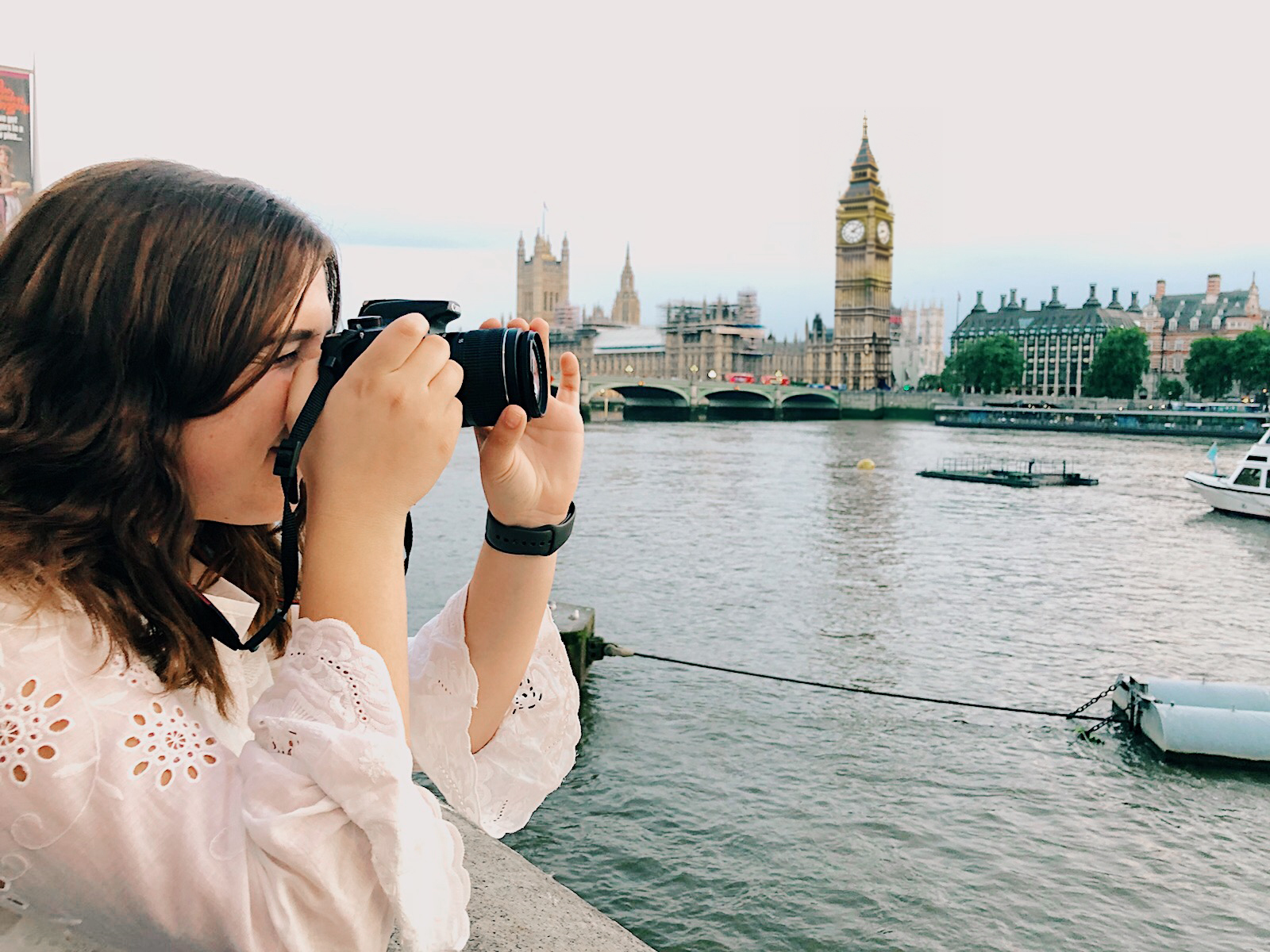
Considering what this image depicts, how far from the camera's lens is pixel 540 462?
104 cm

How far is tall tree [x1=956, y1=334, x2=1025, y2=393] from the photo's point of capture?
5247 centimetres

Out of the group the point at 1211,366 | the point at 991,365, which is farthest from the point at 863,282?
the point at 1211,366

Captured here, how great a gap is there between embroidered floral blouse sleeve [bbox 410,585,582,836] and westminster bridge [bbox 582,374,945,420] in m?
41.7

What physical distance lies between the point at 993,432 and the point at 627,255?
6126 cm

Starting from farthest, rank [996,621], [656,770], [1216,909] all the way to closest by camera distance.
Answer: [996,621] → [656,770] → [1216,909]

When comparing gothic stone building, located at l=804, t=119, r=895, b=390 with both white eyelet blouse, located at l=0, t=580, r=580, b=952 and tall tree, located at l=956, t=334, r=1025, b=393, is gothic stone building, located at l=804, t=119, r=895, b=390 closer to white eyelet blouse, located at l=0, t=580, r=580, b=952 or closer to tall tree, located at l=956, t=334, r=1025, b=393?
tall tree, located at l=956, t=334, r=1025, b=393

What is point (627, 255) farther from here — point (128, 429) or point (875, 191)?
point (128, 429)

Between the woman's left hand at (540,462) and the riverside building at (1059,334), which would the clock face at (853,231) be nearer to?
the riverside building at (1059,334)

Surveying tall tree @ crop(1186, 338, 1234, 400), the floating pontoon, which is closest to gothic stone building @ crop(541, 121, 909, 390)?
tall tree @ crop(1186, 338, 1234, 400)

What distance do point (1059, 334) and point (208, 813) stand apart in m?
71.4

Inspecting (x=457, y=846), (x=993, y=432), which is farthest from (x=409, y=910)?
(x=993, y=432)

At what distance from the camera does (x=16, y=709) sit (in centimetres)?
59

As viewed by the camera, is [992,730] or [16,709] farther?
[992,730]

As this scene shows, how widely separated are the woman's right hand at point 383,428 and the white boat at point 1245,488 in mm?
17688
